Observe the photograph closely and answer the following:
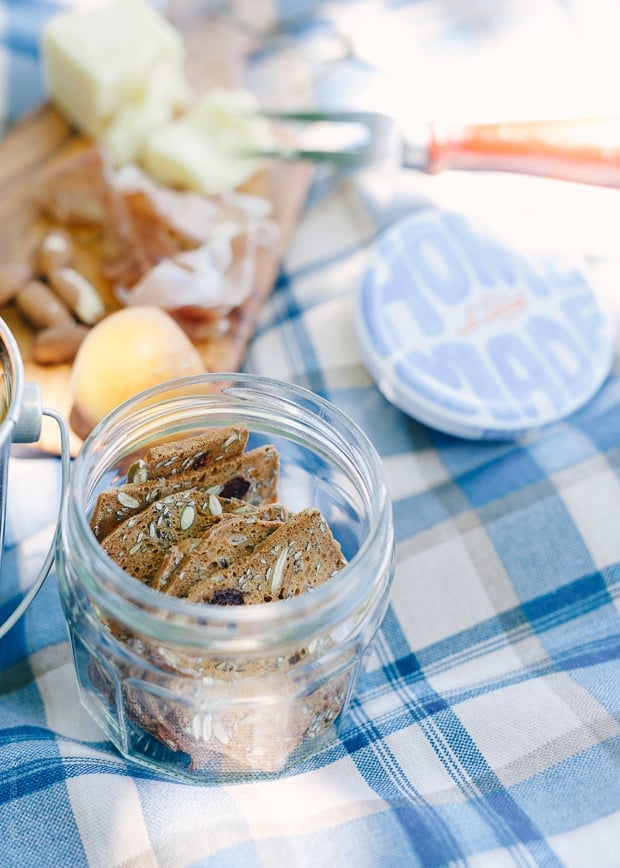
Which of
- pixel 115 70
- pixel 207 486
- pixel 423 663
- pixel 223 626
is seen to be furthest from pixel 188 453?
pixel 115 70

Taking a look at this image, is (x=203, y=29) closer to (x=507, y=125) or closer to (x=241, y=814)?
(x=507, y=125)

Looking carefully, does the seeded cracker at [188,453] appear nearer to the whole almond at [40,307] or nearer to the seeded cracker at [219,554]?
the seeded cracker at [219,554]

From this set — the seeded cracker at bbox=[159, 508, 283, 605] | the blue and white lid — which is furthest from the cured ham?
the seeded cracker at bbox=[159, 508, 283, 605]


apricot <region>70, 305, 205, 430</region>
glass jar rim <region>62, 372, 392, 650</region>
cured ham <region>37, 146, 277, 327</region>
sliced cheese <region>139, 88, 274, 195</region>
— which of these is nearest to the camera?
glass jar rim <region>62, 372, 392, 650</region>

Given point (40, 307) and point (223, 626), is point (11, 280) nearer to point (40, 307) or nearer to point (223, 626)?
point (40, 307)

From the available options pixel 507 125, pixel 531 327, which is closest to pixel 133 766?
pixel 531 327

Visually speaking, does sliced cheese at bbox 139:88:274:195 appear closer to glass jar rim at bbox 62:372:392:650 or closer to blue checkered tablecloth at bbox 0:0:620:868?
blue checkered tablecloth at bbox 0:0:620:868

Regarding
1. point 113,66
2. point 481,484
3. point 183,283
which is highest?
point 113,66
